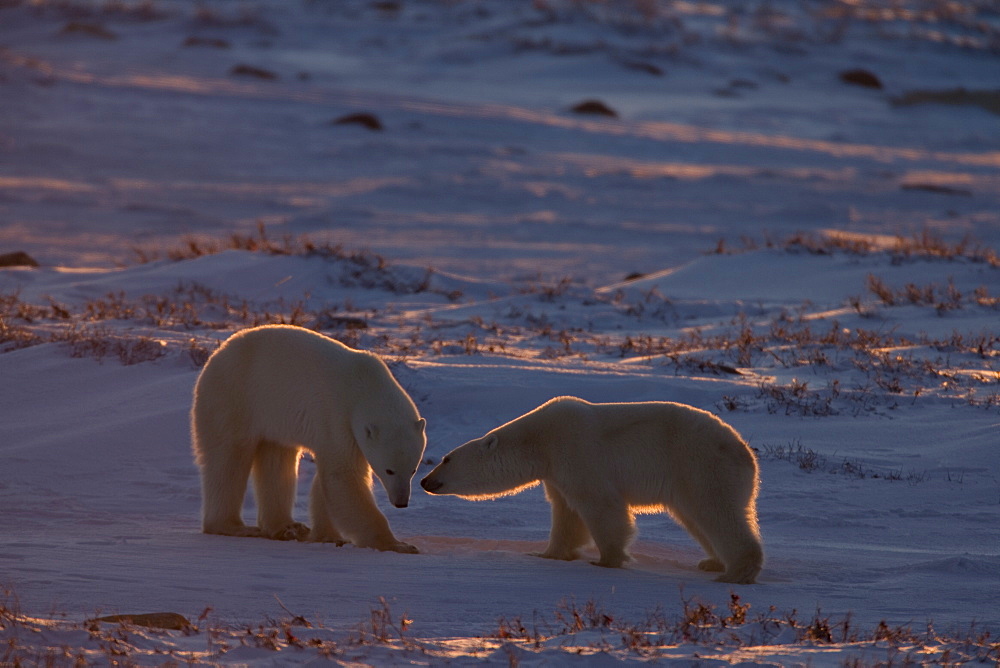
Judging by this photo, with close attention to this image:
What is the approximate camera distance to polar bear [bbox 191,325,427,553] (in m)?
5.15

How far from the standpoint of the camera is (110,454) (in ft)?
22.0

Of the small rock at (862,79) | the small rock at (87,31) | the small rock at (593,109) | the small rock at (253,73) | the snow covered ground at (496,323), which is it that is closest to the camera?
the snow covered ground at (496,323)

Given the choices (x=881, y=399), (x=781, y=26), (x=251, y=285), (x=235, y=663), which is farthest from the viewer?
(x=781, y=26)

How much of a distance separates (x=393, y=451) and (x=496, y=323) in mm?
5551

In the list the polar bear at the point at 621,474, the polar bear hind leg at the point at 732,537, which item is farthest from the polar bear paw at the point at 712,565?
the polar bear hind leg at the point at 732,537

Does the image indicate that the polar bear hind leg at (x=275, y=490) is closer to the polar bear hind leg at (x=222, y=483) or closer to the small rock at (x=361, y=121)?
the polar bear hind leg at (x=222, y=483)

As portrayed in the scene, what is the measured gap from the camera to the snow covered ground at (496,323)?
423cm

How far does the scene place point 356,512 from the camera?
17.3 ft

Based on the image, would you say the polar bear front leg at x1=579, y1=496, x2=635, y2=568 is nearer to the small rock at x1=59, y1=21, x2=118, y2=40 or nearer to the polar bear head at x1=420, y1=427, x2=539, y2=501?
the polar bear head at x1=420, y1=427, x2=539, y2=501

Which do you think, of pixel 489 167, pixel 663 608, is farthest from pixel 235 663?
pixel 489 167

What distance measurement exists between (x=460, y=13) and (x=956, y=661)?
38716 mm

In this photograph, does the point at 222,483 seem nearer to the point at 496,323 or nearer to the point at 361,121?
the point at 496,323

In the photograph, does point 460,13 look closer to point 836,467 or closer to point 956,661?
point 836,467

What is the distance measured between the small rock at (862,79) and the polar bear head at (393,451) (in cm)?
3295
